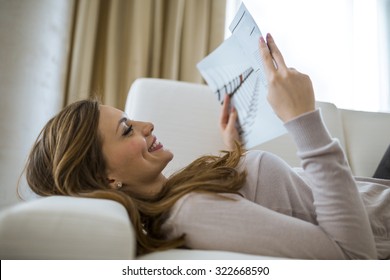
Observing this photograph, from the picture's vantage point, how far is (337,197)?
0.61 meters

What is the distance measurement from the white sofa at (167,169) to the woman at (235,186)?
59mm

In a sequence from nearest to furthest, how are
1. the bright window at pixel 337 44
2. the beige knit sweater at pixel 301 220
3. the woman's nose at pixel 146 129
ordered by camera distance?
the beige knit sweater at pixel 301 220 → the woman's nose at pixel 146 129 → the bright window at pixel 337 44

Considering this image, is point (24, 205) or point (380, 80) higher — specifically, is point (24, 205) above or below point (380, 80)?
below

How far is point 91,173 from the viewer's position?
2.53ft

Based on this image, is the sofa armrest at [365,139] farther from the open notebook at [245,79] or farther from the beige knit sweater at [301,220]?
the beige knit sweater at [301,220]

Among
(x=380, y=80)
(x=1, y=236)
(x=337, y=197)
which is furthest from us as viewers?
(x=380, y=80)

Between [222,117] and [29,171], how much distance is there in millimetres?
628

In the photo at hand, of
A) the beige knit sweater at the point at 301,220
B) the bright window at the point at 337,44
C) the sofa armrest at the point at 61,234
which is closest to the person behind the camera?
the sofa armrest at the point at 61,234

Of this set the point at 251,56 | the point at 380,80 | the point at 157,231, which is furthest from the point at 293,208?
the point at 380,80

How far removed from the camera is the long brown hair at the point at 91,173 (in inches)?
26.5

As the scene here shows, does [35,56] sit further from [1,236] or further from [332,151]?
[332,151]

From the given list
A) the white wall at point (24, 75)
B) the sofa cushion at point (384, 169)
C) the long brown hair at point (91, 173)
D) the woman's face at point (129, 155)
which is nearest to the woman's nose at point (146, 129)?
the woman's face at point (129, 155)

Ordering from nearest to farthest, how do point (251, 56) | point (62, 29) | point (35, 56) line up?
point (251, 56) → point (35, 56) → point (62, 29)

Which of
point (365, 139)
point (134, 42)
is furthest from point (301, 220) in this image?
point (134, 42)
